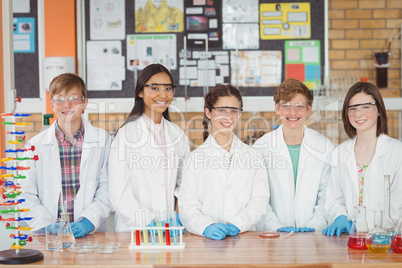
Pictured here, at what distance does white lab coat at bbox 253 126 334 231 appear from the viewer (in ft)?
8.72

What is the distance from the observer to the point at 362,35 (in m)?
4.79

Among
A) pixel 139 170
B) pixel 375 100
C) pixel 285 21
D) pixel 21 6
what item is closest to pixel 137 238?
pixel 139 170

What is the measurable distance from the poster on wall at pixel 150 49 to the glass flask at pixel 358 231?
303 centimetres

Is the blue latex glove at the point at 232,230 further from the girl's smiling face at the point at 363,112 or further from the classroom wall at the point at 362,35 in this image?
the classroom wall at the point at 362,35

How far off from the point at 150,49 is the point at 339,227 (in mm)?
3029

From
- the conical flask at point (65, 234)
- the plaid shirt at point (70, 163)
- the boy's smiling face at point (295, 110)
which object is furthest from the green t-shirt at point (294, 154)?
the conical flask at point (65, 234)

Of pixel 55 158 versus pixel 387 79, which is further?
pixel 387 79

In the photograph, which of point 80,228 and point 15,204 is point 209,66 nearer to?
point 80,228

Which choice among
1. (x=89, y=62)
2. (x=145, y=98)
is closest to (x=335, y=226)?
(x=145, y=98)

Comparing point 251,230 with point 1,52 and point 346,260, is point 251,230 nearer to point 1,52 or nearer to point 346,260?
point 346,260

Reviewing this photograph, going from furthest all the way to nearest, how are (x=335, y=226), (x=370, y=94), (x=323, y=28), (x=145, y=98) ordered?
(x=323, y=28) < (x=145, y=98) < (x=370, y=94) < (x=335, y=226)

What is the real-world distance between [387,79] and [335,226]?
116 inches

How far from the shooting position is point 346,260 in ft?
6.12

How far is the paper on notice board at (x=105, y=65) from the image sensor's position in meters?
4.76
